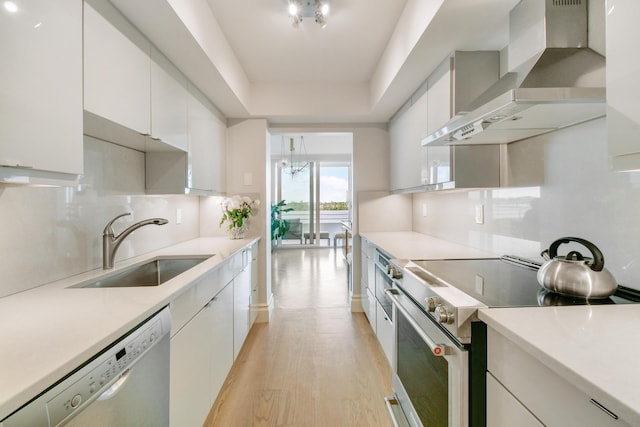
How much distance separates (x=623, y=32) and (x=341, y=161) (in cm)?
697

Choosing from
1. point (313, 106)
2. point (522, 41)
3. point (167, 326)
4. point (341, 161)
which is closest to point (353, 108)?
point (313, 106)

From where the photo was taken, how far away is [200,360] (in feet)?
5.01

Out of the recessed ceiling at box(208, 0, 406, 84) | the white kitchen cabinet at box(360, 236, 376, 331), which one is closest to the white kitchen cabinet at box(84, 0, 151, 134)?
the recessed ceiling at box(208, 0, 406, 84)

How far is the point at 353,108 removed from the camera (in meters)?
3.08

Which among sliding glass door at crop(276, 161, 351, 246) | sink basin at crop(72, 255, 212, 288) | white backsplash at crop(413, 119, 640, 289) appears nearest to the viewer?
white backsplash at crop(413, 119, 640, 289)

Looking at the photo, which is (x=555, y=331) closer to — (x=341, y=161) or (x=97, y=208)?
(x=97, y=208)

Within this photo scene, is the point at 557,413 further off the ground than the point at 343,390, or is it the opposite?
the point at 557,413

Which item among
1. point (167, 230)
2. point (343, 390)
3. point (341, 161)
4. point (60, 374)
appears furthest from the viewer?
point (341, 161)

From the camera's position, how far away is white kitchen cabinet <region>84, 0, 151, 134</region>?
118cm

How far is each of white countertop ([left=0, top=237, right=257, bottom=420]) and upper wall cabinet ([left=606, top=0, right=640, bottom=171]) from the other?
1.44 meters

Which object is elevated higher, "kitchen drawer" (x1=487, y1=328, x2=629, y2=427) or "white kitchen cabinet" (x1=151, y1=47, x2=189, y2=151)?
"white kitchen cabinet" (x1=151, y1=47, x2=189, y2=151)

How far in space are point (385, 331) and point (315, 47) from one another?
7.33ft

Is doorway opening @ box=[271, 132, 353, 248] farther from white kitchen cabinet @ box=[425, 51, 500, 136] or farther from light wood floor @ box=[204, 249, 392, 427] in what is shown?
white kitchen cabinet @ box=[425, 51, 500, 136]

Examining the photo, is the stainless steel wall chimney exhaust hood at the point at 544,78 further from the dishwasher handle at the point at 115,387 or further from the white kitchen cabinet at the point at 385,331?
the dishwasher handle at the point at 115,387
